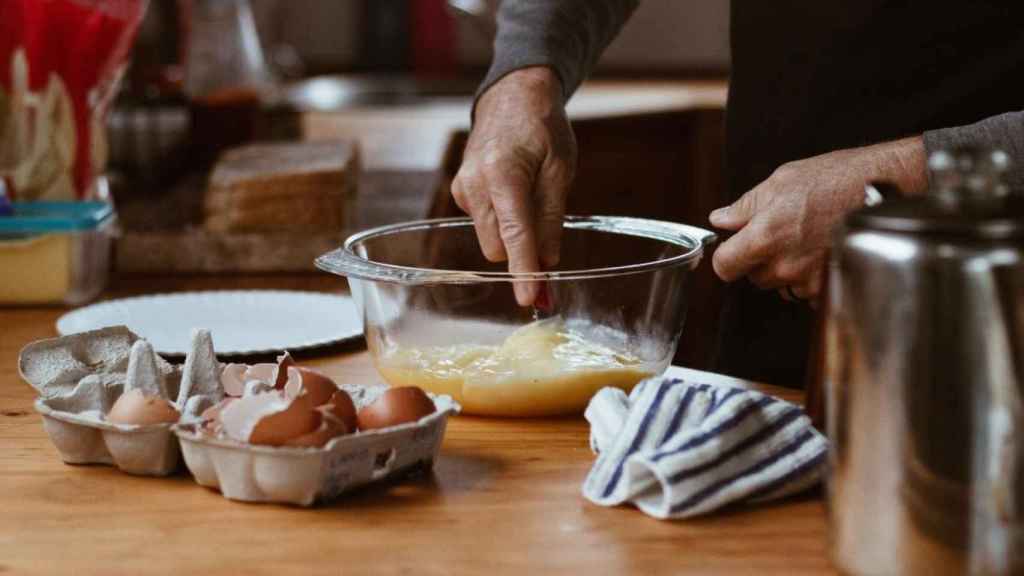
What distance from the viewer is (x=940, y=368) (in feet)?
2.24

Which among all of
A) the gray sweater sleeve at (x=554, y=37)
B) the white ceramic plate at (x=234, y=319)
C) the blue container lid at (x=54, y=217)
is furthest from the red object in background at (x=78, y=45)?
the gray sweater sleeve at (x=554, y=37)

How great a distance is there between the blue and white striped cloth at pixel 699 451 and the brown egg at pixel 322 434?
171mm

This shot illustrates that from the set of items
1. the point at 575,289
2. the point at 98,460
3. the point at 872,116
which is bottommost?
the point at 98,460

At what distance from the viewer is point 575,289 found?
3.67 feet

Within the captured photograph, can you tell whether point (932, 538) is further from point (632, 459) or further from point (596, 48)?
point (596, 48)

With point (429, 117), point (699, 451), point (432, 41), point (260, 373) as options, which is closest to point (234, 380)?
point (260, 373)

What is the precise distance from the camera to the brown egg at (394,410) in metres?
0.92

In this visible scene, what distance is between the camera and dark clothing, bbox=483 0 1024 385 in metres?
1.51

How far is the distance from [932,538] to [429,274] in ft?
1.62

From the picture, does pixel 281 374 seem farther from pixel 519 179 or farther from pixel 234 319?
pixel 234 319

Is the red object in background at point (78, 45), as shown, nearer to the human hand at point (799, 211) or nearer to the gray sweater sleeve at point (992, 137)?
the human hand at point (799, 211)

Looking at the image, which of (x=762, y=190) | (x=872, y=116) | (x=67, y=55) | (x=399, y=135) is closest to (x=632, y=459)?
(x=762, y=190)

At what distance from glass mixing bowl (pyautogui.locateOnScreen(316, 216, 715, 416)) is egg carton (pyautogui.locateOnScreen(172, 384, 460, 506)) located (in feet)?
0.57

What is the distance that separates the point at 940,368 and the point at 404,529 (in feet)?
1.15
